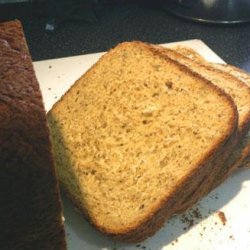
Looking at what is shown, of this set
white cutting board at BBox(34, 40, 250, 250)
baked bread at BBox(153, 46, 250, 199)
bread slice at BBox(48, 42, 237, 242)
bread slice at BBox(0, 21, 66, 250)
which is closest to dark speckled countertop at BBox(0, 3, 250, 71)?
baked bread at BBox(153, 46, 250, 199)

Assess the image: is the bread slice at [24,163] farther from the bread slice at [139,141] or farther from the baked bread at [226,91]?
the baked bread at [226,91]

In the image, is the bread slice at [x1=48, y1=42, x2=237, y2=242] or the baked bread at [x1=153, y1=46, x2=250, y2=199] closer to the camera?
the bread slice at [x1=48, y1=42, x2=237, y2=242]

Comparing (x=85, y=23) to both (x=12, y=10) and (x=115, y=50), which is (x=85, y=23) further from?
(x=115, y=50)

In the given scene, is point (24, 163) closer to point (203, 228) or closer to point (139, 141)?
point (139, 141)

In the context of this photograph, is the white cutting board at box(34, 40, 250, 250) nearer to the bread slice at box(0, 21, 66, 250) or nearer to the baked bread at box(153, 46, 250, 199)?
the baked bread at box(153, 46, 250, 199)

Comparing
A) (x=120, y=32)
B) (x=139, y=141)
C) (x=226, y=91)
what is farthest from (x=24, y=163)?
(x=120, y=32)
